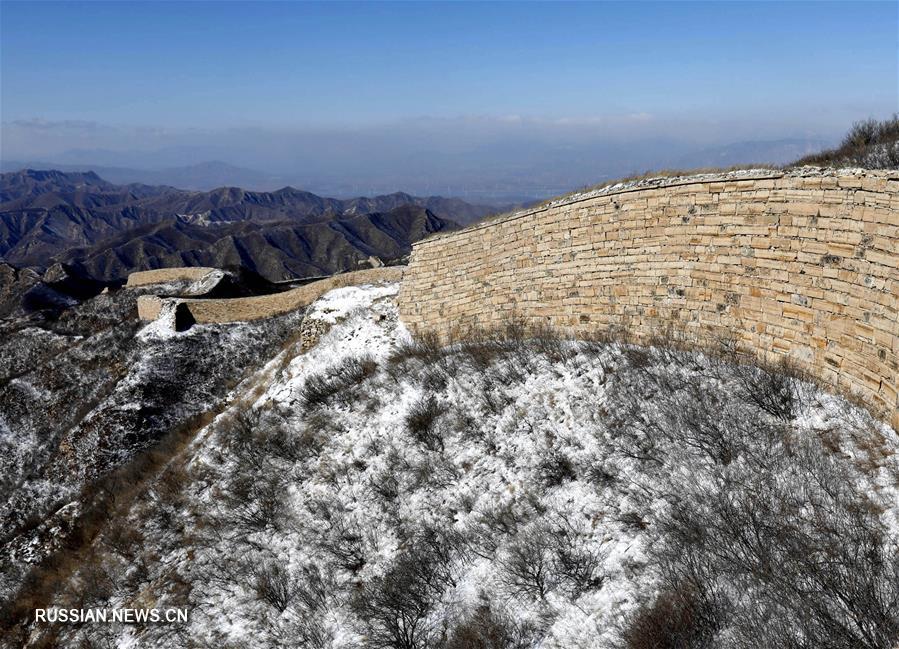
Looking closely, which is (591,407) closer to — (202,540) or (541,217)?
(541,217)

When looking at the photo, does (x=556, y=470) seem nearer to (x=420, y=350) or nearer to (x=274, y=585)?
(x=274, y=585)

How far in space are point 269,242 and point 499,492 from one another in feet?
380

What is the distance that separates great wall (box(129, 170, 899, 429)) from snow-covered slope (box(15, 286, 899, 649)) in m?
0.59

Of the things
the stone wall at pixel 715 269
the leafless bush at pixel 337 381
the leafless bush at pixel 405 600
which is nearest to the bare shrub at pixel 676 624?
the leafless bush at pixel 405 600

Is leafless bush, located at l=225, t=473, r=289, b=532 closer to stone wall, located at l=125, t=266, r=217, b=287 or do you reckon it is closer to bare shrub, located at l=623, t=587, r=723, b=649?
bare shrub, located at l=623, t=587, r=723, b=649

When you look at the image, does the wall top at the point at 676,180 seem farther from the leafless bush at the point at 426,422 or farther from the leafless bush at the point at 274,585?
the leafless bush at the point at 274,585

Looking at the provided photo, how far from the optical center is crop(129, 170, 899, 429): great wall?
617 centimetres

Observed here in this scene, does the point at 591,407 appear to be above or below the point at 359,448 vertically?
above

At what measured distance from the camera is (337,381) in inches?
450

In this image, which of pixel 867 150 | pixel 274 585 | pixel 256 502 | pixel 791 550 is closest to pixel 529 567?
pixel 791 550

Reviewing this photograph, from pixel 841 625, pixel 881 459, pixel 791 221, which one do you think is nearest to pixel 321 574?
pixel 841 625

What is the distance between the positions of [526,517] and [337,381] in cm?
599

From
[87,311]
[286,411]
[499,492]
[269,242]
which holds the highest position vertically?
[499,492]

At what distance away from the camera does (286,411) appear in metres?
11.0
